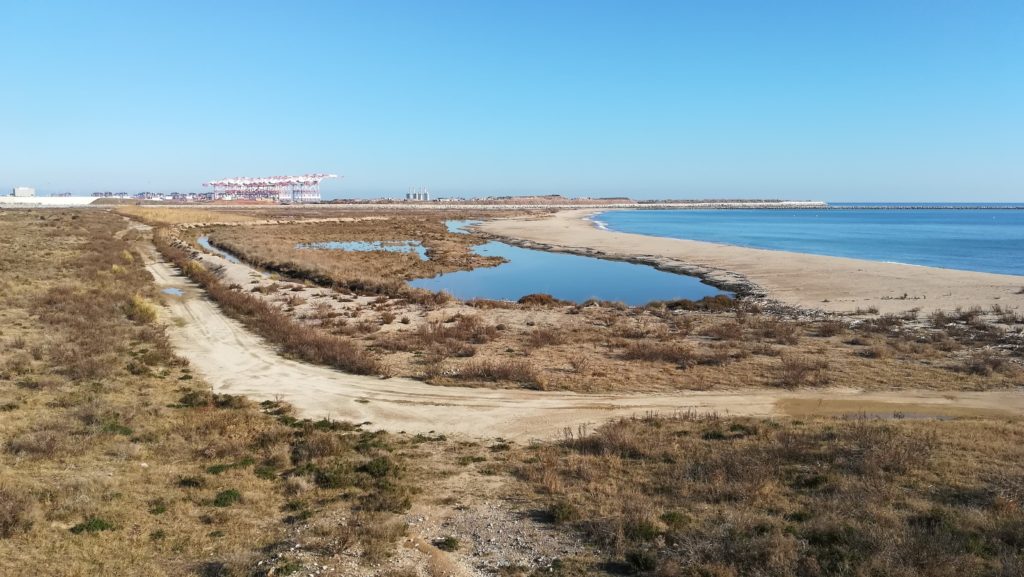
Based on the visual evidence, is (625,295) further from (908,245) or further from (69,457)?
(908,245)

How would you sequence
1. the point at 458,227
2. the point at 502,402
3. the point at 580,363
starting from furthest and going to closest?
A: the point at 458,227
the point at 580,363
the point at 502,402

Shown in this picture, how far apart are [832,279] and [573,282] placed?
19826mm

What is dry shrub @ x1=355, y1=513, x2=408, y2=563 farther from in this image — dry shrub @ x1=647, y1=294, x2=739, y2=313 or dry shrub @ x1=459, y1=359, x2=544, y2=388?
dry shrub @ x1=647, y1=294, x2=739, y2=313

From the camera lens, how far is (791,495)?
36.3ft

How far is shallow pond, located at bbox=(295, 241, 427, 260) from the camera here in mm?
72500

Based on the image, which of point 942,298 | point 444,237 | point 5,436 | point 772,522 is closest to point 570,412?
point 772,522

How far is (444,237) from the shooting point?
294 feet

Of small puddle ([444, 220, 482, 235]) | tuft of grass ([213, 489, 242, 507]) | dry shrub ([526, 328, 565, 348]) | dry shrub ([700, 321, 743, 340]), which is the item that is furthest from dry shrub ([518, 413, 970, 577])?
small puddle ([444, 220, 482, 235])

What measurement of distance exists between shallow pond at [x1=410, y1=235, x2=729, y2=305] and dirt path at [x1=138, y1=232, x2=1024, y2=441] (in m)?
22.7

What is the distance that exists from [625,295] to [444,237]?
48.9m

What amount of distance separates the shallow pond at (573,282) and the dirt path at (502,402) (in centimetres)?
2266

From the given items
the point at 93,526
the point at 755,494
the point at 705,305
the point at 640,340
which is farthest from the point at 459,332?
the point at 93,526

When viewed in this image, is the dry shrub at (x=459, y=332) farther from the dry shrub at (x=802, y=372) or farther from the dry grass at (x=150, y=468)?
the dry shrub at (x=802, y=372)

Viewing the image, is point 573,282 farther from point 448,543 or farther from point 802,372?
point 448,543
